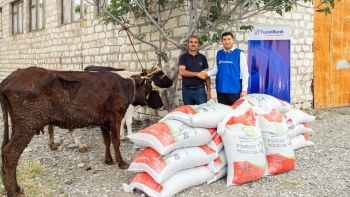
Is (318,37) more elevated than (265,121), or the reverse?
(318,37)

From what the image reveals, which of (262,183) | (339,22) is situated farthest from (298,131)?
(339,22)

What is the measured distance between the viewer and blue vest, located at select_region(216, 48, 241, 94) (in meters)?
4.58

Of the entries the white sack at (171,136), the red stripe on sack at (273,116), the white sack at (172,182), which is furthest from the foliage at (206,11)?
the white sack at (172,182)

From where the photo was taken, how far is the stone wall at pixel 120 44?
686cm

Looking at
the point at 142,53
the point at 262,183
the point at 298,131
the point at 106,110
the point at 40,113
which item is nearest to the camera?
the point at 40,113

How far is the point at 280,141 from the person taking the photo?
3.86 meters

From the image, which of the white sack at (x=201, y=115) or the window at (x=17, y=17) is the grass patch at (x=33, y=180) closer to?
the white sack at (x=201, y=115)

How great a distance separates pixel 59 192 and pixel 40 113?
33.3 inches

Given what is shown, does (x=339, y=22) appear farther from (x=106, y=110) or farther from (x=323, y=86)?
(x=106, y=110)

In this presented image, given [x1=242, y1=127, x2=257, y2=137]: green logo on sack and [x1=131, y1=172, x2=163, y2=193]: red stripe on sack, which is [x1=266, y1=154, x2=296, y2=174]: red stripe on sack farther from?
[x1=131, y1=172, x2=163, y2=193]: red stripe on sack

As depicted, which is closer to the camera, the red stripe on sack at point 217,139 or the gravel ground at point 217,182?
the gravel ground at point 217,182

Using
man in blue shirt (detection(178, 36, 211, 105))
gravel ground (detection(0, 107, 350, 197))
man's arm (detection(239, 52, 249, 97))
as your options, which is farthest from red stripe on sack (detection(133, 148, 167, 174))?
man's arm (detection(239, 52, 249, 97))

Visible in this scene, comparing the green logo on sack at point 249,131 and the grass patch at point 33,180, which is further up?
the green logo on sack at point 249,131

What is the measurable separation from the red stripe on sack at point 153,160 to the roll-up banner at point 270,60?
4.04 metres
